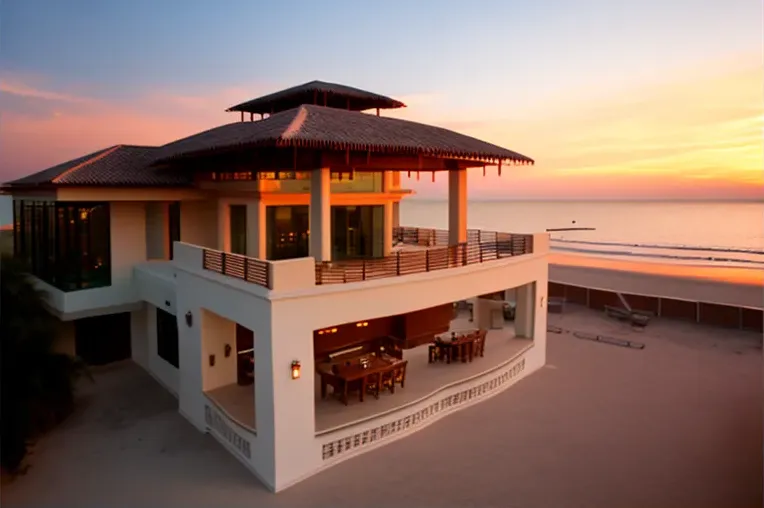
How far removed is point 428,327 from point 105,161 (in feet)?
35.4

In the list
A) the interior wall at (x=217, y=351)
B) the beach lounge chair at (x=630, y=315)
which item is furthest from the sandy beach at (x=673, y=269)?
the interior wall at (x=217, y=351)

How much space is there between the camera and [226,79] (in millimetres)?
23719

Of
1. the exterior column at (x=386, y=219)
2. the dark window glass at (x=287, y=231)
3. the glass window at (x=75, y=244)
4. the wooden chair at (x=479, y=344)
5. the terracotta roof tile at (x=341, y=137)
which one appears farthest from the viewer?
the exterior column at (x=386, y=219)

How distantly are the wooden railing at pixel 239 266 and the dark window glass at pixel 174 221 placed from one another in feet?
17.7

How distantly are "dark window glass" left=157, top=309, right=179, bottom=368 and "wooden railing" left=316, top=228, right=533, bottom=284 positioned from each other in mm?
4894

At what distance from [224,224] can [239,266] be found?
5940 mm

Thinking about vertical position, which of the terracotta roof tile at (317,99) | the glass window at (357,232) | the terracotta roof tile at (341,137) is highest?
the terracotta roof tile at (317,99)

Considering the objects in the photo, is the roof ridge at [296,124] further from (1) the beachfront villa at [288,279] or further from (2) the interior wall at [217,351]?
(2) the interior wall at [217,351]

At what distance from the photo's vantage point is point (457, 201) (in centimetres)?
1570

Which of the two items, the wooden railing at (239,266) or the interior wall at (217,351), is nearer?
the wooden railing at (239,266)

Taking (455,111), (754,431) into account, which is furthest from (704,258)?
(754,431)

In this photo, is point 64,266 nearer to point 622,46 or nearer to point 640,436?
point 640,436

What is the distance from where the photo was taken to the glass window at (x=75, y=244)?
1457cm

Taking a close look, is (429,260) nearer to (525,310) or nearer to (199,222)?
(525,310)
